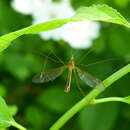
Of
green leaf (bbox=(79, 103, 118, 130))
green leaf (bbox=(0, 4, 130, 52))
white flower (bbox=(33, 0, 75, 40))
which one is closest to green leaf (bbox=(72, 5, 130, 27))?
green leaf (bbox=(0, 4, 130, 52))

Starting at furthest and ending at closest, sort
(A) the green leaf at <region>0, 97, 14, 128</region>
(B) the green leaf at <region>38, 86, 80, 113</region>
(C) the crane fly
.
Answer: (B) the green leaf at <region>38, 86, 80, 113</region> < (C) the crane fly < (A) the green leaf at <region>0, 97, 14, 128</region>

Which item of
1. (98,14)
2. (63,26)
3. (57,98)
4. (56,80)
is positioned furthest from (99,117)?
(98,14)

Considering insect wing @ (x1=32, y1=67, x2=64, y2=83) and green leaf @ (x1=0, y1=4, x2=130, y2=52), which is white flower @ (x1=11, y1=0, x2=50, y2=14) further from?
green leaf @ (x1=0, y1=4, x2=130, y2=52)

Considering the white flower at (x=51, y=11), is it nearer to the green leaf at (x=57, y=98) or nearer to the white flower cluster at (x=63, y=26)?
the white flower cluster at (x=63, y=26)

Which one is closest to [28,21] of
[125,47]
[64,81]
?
[64,81]

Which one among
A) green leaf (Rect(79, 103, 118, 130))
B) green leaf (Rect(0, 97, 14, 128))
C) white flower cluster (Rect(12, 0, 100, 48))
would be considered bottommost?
green leaf (Rect(79, 103, 118, 130))
